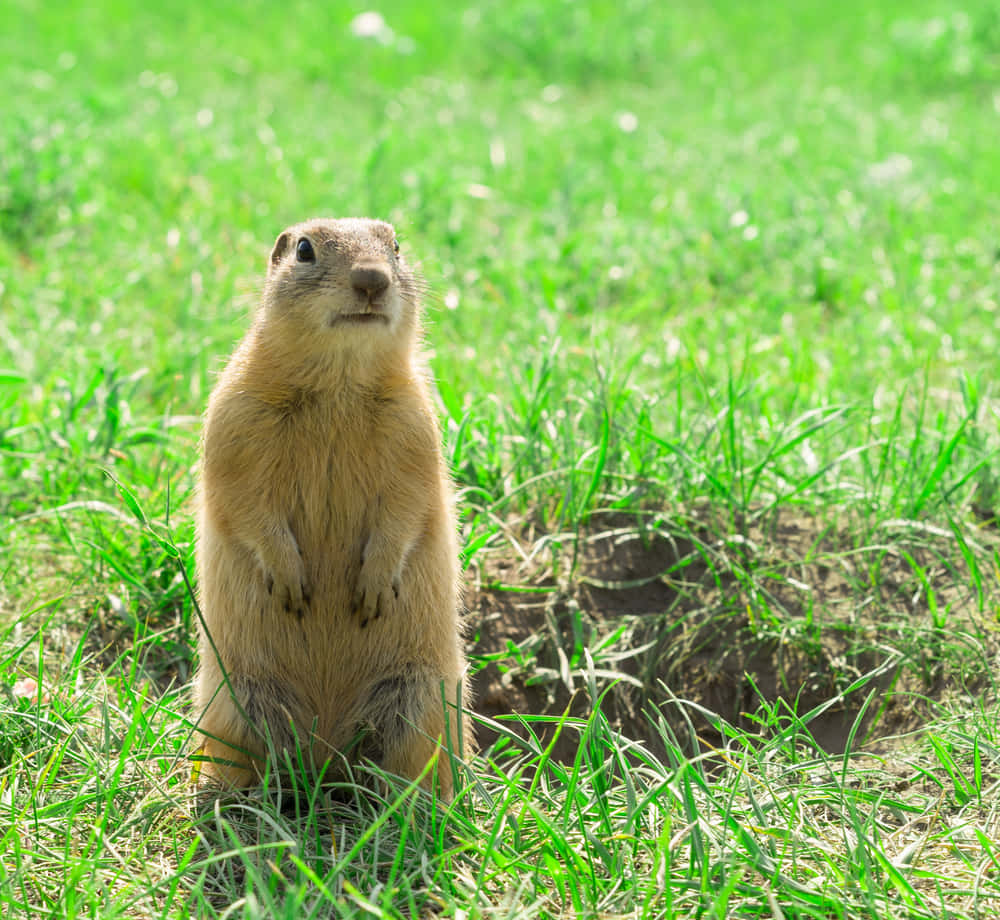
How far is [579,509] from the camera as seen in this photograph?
3.53 m

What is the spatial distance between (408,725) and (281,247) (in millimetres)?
1208

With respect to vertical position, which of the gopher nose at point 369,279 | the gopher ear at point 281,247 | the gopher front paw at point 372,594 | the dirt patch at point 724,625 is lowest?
the dirt patch at point 724,625

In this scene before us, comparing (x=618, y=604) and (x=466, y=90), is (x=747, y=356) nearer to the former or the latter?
(x=618, y=604)

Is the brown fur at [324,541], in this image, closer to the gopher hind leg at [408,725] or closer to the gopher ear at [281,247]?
the gopher hind leg at [408,725]

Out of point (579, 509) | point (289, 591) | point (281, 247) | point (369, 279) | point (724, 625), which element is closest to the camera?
point (369, 279)

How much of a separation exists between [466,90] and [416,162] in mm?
2816

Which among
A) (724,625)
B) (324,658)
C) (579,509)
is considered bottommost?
(724,625)

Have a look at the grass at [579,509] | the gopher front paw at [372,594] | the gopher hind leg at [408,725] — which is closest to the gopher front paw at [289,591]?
the gopher front paw at [372,594]

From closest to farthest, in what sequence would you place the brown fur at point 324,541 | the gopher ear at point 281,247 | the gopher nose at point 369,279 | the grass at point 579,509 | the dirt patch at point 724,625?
the grass at point 579,509
the gopher nose at point 369,279
the brown fur at point 324,541
the gopher ear at point 281,247
the dirt patch at point 724,625

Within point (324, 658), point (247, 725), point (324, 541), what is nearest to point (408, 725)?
point (324, 658)

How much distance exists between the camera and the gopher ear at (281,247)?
9.25 feet

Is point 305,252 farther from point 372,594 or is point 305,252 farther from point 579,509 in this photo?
point 579,509

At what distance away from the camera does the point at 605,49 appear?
10.5 m

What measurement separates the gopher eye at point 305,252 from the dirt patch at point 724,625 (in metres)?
1.09
